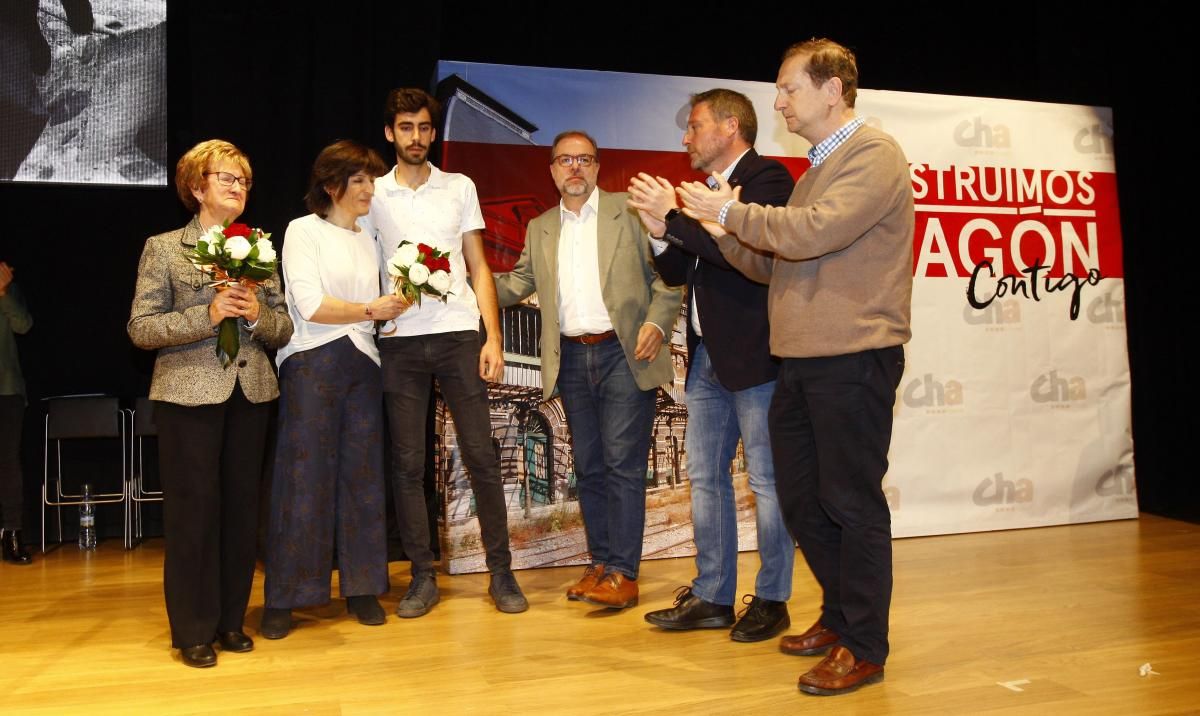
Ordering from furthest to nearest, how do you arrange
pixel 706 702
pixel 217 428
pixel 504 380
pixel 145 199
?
1. pixel 145 199
2. pixel 504 380
3. pixel 217 428
4. pixel 706 702

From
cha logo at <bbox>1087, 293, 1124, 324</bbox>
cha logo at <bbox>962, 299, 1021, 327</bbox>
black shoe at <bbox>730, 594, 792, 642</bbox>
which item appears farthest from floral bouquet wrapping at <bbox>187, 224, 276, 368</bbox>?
cha logo at <bbox>1087, 293, 1124, 324</bbox>

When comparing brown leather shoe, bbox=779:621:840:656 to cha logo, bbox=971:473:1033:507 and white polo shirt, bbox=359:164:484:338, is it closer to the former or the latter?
white polo shirt, bbox=359:164:484:338

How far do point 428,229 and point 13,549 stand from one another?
3.07 metres

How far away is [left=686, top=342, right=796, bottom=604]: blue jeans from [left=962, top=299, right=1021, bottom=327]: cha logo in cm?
231

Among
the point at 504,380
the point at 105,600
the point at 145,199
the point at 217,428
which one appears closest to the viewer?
the point at 217,428

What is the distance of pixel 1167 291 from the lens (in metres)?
6.22

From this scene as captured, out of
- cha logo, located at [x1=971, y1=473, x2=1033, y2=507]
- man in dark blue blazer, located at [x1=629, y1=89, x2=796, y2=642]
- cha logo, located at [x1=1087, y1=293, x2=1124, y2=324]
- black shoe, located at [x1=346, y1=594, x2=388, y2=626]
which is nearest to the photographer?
man in dark blue blazer, located at [x1=629, y1=89, x2=796, y2=642]

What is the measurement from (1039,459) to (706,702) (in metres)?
3.38

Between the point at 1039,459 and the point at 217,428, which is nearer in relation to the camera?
the point at 217,428

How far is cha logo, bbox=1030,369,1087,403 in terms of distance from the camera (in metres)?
5.39

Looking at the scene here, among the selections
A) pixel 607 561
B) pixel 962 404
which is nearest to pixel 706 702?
pixel 607 561

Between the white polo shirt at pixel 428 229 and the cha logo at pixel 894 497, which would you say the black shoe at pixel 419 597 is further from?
the cha logo at pixel 894 497

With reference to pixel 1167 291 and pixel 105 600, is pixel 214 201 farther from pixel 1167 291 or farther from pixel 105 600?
pixel 1167 291

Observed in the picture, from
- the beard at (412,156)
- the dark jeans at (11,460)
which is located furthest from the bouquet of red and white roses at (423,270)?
the dark jeans at (11,460)
